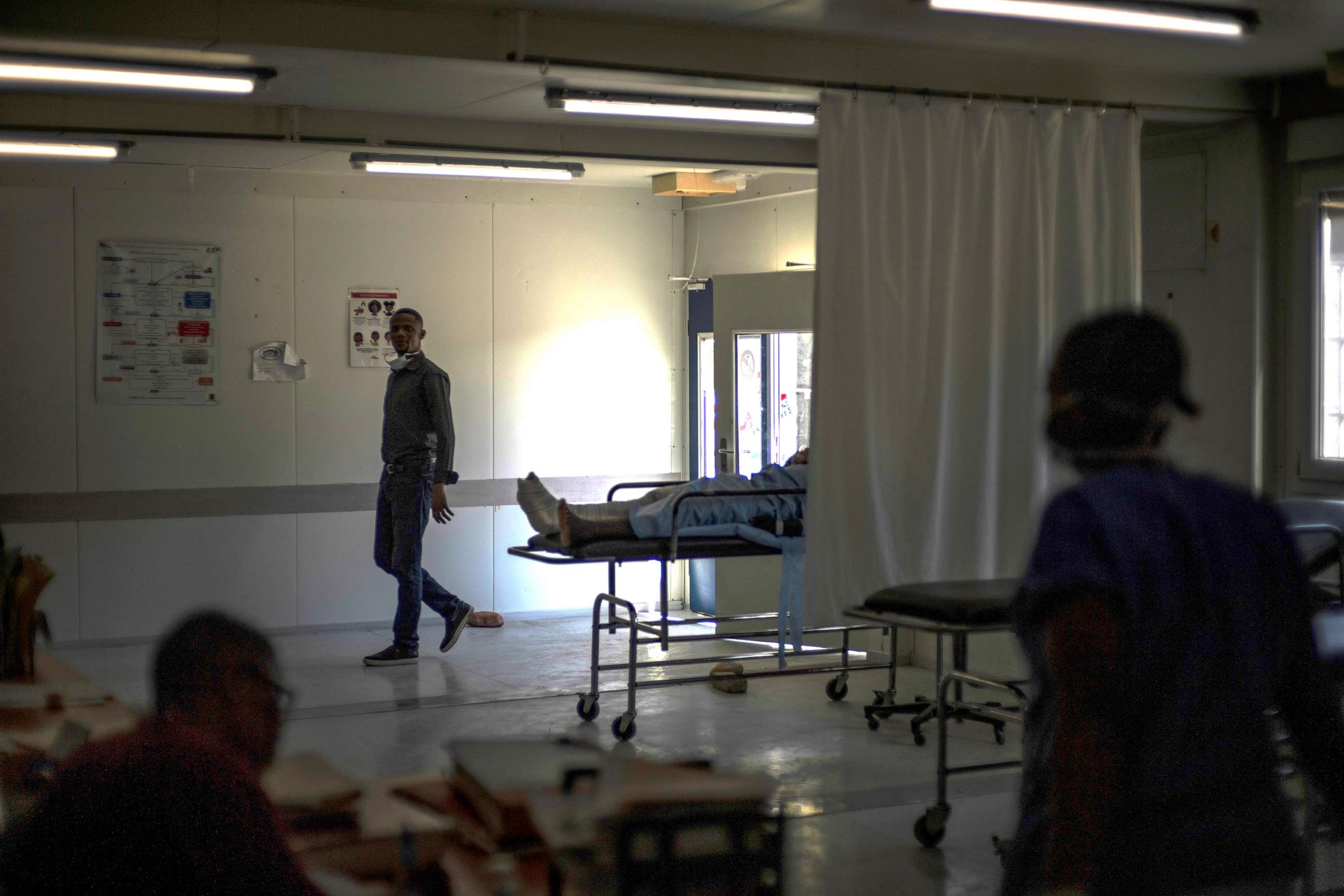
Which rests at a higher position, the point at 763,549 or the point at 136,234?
the point at 136,234

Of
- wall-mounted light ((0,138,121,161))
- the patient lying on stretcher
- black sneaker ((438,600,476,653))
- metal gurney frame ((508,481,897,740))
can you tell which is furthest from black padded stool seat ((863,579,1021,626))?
wall-mounted light ((0,138,121,161))

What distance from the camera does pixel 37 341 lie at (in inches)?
285

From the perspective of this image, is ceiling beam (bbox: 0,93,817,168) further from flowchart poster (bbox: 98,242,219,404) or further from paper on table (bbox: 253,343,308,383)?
paper on table (bbox: 253,343,308,383)

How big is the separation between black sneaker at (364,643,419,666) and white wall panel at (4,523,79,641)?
1.75 m

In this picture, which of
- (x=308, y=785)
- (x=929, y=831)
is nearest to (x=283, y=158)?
(x=929, y=831)

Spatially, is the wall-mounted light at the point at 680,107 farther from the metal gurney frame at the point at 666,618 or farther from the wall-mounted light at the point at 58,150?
the wall-mounted light at the point at 58,150

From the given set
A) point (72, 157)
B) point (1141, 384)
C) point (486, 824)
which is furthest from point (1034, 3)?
point (72, 157)

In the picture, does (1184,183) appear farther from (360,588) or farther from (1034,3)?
(360,588)

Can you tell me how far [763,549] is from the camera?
548 centimetres

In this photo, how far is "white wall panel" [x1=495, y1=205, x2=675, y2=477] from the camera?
8500 millimetres

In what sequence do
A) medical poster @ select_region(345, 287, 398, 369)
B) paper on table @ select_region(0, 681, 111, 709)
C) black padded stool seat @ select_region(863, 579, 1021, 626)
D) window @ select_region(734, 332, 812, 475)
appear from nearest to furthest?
paper on table @ select_region(0, 681, 111, 709) < black padded stool seat @ select_region(863, 579, 1021, 626) < window @ select_region(734, 332, 812, 475) < medical poster @ select_region(345, 287, 398, 369)

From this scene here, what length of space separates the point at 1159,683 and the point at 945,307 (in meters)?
3.65

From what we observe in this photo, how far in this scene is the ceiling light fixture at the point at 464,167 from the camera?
6.67 m

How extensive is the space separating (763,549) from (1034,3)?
2.42 m
